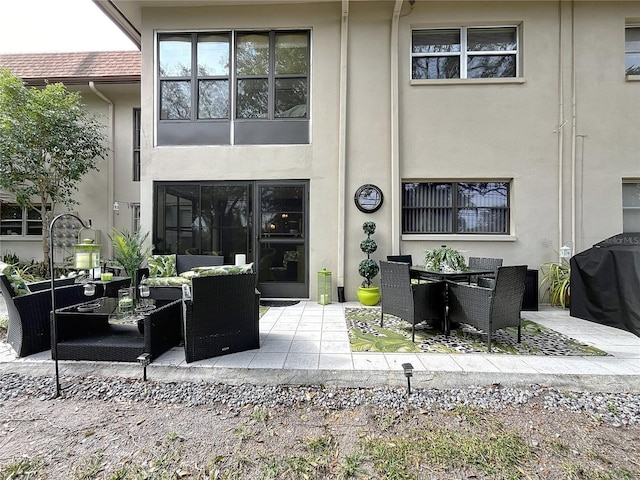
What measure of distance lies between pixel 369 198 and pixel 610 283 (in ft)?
12.5

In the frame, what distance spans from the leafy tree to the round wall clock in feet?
20.9

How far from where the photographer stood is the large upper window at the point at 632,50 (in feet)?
19.3

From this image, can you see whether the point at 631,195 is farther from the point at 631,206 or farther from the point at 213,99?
the point at 213,99

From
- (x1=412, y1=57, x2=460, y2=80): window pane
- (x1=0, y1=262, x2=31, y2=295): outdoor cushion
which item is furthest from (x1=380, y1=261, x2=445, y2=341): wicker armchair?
(x1=412, y1=57, x2=460, y2=80): window pane

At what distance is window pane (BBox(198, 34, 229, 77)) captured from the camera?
6105 mm

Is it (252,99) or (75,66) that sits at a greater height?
(75,66)

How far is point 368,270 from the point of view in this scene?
18.2 ft

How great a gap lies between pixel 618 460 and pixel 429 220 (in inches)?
179

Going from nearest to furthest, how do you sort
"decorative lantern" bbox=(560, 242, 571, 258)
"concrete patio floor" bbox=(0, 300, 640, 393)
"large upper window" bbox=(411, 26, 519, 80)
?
1. "concrete patio floor" bbox=(0, 300, 640, 393)
2. "decorative lantern" bbox=(560, 242, 571, 258)
3. "large upper window" bbox=(411, 26, 519, 80)

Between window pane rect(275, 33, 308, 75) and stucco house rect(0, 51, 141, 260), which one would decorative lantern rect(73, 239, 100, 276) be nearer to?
stucco house rect(0, 51, 141, 260)

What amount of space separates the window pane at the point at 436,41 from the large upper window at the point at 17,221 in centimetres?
1002

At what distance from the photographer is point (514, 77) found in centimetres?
592

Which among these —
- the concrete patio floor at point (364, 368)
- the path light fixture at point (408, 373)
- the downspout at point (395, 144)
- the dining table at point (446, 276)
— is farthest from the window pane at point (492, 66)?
the path light fixture at point (408, 373)

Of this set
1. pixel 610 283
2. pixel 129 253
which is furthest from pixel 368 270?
pixel 129 253
